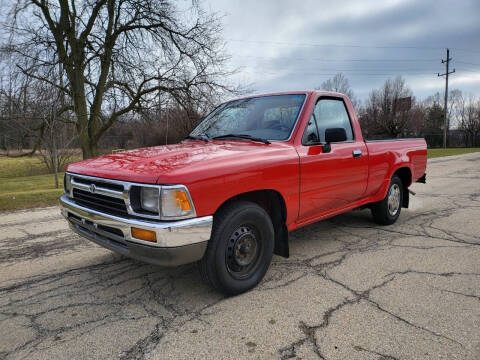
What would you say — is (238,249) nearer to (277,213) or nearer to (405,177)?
(277,213)

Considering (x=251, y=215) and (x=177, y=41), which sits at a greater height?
(x=177, y=41)

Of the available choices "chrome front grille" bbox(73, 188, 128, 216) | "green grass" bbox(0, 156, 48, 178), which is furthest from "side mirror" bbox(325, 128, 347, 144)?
"green grass" bbox(0, 156, 48, 178)

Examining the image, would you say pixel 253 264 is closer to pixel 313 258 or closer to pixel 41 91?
pixel 313 258

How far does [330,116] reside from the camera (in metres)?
4.03

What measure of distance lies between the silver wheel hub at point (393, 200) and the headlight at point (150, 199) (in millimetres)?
3850

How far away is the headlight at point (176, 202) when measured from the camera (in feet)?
7.79

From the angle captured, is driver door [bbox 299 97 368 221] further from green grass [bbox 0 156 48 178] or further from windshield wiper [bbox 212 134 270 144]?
green grass [bbox 0 156 48 178]

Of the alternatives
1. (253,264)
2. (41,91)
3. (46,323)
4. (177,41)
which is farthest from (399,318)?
(177,41)

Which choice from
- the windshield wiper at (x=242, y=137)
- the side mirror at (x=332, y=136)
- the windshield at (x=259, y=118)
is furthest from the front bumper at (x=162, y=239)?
the side mirror at (x=332, y=136)

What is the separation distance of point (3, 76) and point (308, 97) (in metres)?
13.8

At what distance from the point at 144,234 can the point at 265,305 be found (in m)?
1.16

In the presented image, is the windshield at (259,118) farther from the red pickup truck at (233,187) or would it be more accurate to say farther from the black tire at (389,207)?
the black tire at (389,207)

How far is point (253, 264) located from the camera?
3055 mm

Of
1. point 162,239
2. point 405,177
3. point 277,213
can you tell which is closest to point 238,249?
point 277,213
